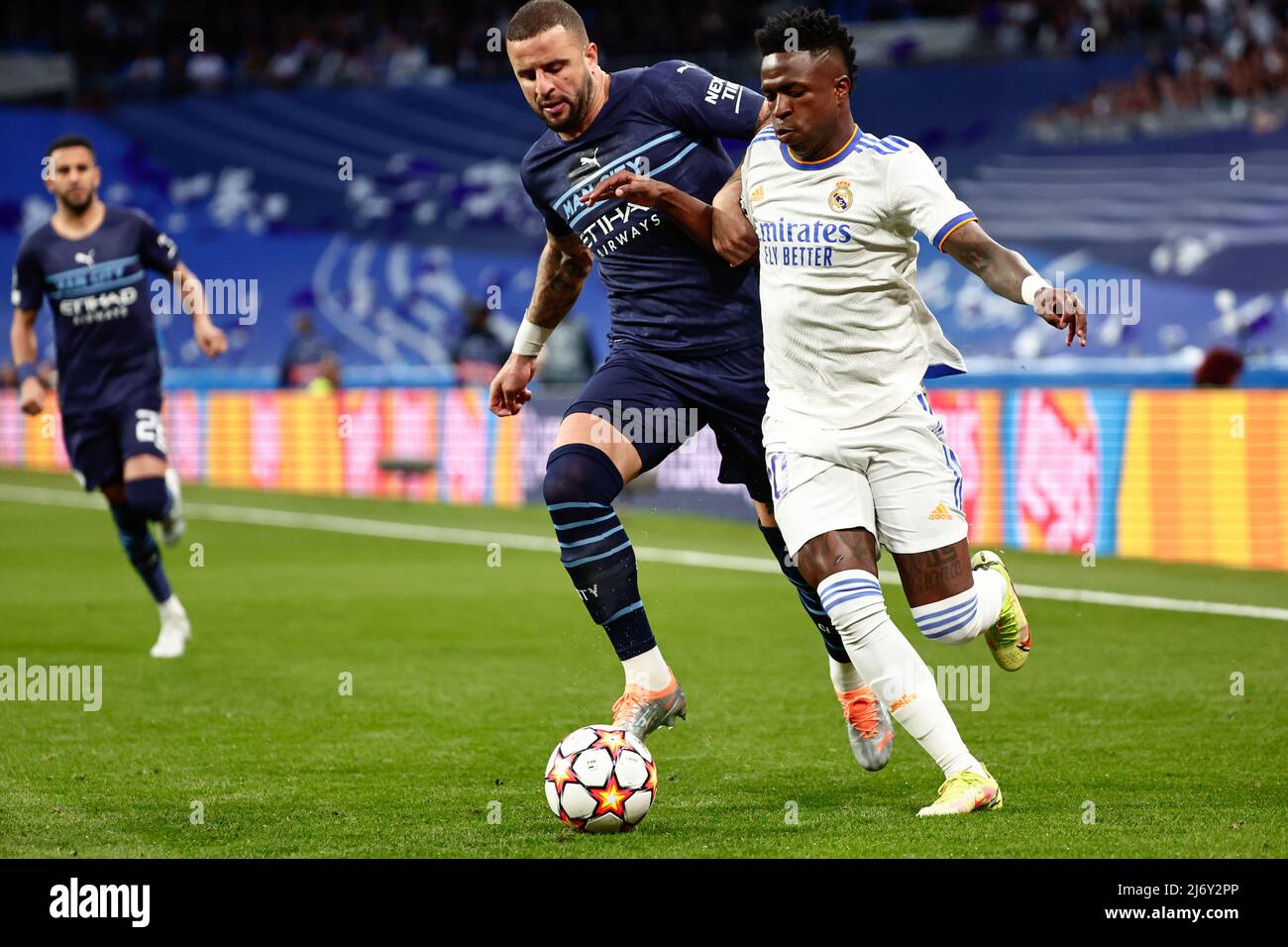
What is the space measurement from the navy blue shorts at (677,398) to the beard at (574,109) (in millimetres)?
748

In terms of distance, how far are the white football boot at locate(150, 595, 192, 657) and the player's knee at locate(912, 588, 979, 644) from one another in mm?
5370

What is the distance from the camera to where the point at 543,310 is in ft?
20.8

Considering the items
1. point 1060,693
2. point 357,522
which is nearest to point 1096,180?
point 357,522

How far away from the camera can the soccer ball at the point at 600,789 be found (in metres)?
4.97

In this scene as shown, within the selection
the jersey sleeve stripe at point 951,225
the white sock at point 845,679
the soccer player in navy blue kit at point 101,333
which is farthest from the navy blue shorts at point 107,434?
the jersey sleeve stripe at point 951,225

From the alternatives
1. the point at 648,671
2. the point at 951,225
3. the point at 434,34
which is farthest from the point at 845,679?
the point at 434,34

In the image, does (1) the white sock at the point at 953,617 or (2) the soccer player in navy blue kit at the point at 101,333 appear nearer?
(1) the white sock at the point at 953,617

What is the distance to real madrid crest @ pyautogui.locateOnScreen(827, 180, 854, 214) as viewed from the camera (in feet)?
16.8

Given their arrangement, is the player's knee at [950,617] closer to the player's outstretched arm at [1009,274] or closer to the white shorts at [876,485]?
the white shorts at [876,485]
